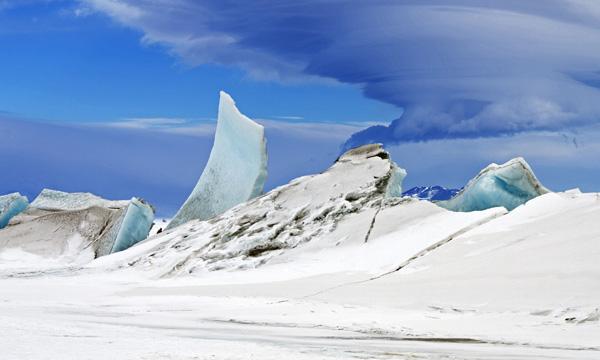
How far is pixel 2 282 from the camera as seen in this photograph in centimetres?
2156

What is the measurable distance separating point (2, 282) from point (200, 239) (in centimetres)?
550

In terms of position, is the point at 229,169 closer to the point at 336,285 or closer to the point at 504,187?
the point at 504,187

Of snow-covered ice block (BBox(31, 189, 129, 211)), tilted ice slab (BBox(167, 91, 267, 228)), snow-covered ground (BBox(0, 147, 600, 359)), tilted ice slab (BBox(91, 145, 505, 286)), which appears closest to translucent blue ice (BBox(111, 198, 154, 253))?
tilted ice slab (BBox(167, 91, 267, 228))

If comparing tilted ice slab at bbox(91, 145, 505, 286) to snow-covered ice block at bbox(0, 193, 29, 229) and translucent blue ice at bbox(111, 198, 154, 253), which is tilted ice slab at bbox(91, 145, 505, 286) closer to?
translucent blue ice at bbox(111, 198, 154, 253)

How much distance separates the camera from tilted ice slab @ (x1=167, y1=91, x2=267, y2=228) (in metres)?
25.5

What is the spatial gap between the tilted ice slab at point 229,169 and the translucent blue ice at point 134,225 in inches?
35.8

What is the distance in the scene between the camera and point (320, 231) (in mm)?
20359

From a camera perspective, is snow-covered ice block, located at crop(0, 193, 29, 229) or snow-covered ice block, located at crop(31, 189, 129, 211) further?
snow-covered ice block, located at crop(0, 193, 29, 229)

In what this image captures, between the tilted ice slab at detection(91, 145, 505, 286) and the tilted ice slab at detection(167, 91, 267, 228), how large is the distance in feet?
6.71

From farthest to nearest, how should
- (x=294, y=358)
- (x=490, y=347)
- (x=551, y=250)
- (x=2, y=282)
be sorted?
(x=2, y=282), (x=551, y=250), (x=490, y=347), (x=294, y=358)

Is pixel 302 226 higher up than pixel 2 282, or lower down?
higher up

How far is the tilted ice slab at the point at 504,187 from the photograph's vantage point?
21.1m

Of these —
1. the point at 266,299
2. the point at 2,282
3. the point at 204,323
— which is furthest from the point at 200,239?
the point at 204,323

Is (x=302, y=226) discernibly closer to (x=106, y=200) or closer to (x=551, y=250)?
(x=551, y=250)
